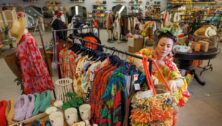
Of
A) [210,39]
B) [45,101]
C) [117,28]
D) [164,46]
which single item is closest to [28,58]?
[45,101]

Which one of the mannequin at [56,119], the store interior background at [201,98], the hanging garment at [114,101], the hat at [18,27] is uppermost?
the hat at [18,27]

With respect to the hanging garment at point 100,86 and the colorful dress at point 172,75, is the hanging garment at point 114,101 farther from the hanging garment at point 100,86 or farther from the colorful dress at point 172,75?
the colorful dress at point 172,75

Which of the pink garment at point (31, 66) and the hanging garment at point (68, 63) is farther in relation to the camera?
the hanging garment at point (68, 63)

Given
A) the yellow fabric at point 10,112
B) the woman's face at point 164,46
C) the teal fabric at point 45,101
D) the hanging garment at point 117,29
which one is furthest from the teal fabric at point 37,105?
the hanging garment at point 117,29

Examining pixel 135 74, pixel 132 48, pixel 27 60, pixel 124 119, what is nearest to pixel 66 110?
pixel 124 119

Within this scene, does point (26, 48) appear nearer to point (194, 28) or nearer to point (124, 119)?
point (124, 119)

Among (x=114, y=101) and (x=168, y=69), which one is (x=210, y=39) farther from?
(x=114, y=101)

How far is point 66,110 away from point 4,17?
322 inches

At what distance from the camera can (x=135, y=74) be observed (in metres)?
1.45

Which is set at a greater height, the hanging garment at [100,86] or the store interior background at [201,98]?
the hanging garment at [100,86]

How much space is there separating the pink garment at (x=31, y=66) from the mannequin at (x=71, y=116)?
988 mm

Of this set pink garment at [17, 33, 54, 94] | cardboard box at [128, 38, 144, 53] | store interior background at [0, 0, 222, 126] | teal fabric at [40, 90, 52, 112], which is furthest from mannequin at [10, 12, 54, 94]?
cardboard box at [128, 38, 144, 53]

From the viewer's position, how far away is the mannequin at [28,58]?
7.22 ft

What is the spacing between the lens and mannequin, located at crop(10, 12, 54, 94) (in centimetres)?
220
